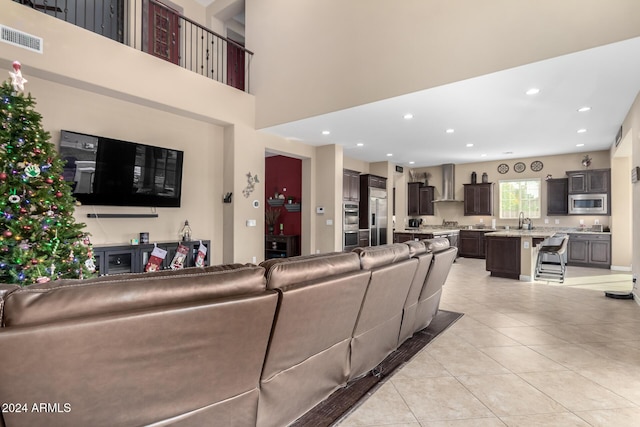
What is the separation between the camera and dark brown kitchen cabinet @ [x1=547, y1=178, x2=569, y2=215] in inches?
320

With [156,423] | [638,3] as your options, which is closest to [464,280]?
[638,3]

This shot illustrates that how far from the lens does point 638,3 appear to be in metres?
2.96

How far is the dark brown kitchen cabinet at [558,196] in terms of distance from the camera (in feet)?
26.6

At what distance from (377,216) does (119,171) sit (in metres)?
6.36

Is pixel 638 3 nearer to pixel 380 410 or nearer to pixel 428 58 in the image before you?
pixel 428 58

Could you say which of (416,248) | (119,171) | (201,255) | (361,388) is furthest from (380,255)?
(119,171)

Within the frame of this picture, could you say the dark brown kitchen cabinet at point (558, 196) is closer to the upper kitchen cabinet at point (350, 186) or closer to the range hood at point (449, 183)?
the range hood at point (449, 183)

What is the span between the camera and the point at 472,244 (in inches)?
368

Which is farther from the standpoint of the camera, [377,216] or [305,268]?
[377,216]

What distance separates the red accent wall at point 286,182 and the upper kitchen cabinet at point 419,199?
438 cm

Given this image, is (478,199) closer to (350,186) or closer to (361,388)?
(350,186)

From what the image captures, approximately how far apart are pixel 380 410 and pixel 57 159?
3.46 metres

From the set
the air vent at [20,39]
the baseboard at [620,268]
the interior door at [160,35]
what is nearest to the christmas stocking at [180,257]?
the air vent at [20,39]

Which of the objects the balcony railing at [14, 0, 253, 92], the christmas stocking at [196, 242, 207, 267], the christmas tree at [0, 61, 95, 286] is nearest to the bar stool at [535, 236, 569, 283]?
the christmas stocking at [196, 242, 207, 267]
